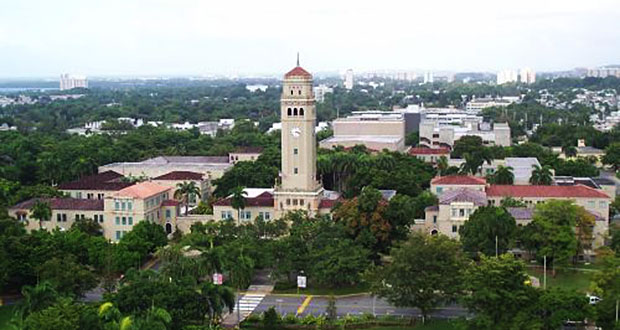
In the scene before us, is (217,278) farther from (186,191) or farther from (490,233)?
(186,191)

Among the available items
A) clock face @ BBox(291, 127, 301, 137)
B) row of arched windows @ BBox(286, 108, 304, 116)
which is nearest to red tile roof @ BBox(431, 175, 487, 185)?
clock face @ BBox(291, 127, 301, 137)

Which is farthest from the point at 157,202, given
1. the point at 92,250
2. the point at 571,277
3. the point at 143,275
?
the point at 571,277

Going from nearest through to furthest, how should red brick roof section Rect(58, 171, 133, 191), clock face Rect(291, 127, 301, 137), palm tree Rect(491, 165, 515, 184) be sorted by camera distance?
clock face Rect(291, 127, 301, 137), red brick roof section Rect(58, 171, 133, 191), palm tree Rect(491, 165, 515, 184)

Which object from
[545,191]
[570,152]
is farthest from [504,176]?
[570,152]

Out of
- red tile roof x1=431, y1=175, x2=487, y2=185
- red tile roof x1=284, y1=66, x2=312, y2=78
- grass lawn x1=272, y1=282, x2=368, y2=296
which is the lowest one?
grass lawn x1=272, y1=282, x2=368, y2=296

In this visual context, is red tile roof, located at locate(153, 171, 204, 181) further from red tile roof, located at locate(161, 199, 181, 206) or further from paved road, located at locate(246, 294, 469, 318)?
paved road, located at locate(246, 294, 469, 318)

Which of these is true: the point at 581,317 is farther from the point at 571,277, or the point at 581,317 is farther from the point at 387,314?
the point at 571,277
